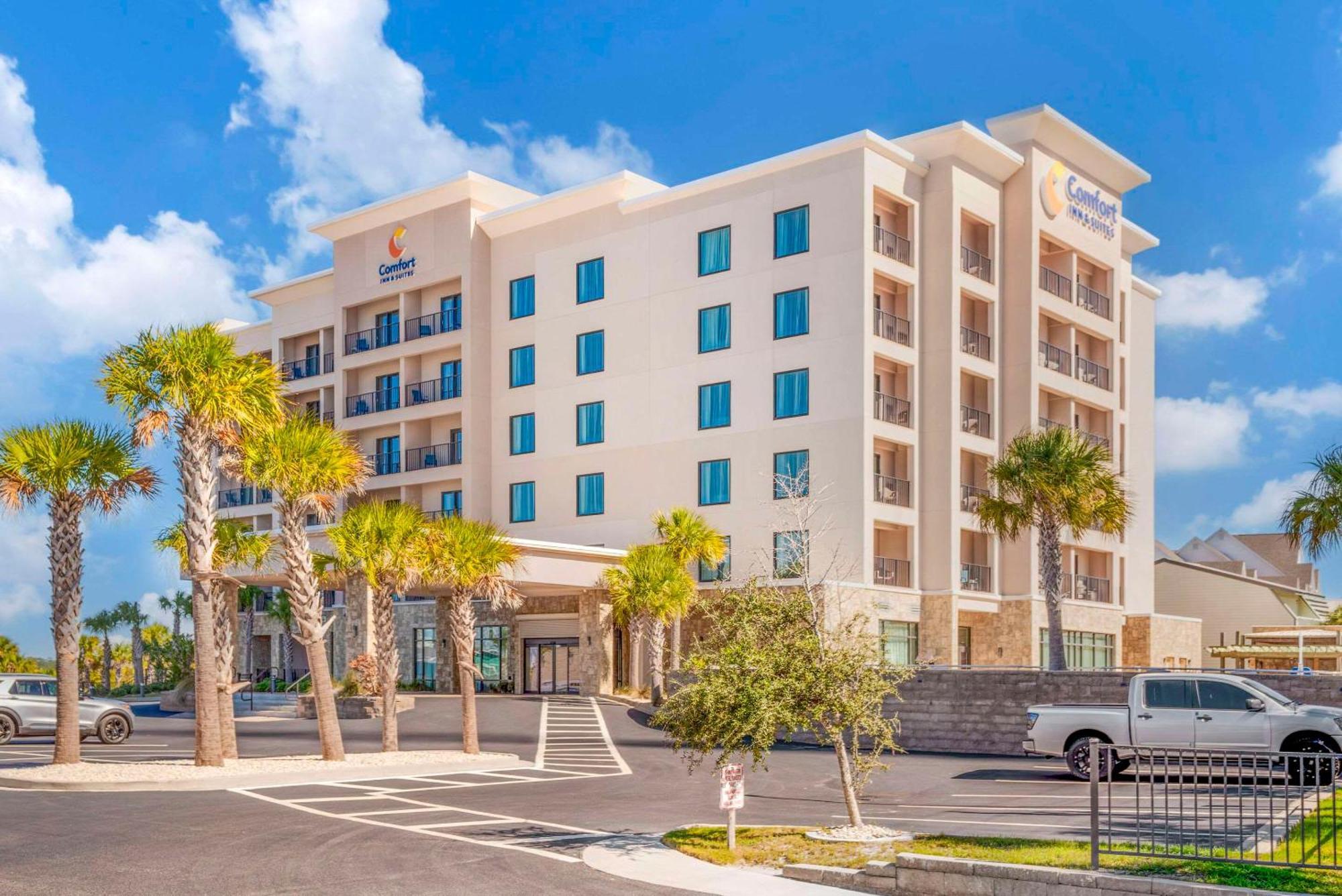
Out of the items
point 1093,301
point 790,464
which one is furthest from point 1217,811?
point 1093,301

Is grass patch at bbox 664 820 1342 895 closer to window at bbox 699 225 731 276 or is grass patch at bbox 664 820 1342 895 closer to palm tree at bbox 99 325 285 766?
palm tree at bbox 99 325 285 766

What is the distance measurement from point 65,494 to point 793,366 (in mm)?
27113

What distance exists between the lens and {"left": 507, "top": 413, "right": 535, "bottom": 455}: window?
5588 cm

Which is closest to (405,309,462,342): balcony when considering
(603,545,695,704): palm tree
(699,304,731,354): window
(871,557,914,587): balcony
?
(699,304,731,354): window

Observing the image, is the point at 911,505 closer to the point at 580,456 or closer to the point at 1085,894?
the point at 580,456

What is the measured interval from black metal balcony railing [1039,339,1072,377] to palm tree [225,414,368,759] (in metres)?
32.6

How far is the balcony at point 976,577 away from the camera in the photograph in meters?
48.9

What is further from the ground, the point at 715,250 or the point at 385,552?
the point at 715,250

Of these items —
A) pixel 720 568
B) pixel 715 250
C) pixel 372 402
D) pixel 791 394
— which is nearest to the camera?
pixel 791 394

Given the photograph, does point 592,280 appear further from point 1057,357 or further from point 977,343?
point 1057,357

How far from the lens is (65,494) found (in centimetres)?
2639

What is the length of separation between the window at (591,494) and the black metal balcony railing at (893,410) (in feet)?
39.7

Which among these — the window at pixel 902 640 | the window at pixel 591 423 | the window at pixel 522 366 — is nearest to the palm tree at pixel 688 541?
the window at pixel 902 640

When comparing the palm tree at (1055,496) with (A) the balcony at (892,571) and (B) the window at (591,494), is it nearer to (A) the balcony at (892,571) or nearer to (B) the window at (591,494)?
(A) the balcony at (892,571)
